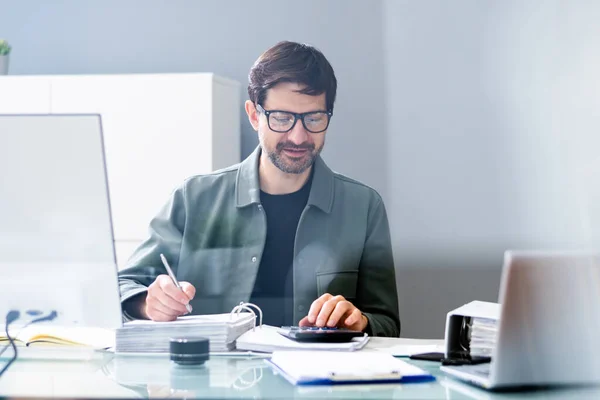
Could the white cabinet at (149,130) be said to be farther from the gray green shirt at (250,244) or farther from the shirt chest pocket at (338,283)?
the shirt chest pocket at (338,283)

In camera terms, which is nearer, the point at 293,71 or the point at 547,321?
the point at 547,321

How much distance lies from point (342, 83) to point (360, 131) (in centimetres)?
20

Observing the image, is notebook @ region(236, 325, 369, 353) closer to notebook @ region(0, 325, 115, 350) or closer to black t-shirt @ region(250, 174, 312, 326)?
notebook @ region(0, 325, 115, 350)

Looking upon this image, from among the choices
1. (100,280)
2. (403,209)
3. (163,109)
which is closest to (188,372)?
(100,280)

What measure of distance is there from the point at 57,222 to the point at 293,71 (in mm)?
1584

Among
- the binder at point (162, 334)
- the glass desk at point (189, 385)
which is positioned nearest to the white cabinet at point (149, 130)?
the binder at point (162, 334)

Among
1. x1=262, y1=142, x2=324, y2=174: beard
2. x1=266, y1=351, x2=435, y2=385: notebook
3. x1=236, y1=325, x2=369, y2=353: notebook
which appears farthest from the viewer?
x1=262, y1=142, x2=324, y2=174: beard

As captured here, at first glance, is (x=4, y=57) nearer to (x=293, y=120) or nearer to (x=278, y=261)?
(x=293, y=120)

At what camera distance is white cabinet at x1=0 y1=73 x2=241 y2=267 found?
2.85 meters

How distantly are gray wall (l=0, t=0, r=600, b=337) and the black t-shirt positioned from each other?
69cm

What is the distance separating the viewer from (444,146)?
10.1ft

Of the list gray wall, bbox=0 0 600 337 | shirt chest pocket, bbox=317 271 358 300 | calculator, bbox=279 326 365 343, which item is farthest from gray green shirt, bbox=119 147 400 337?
calculator, bbox=279 326 365 343

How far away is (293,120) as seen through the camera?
251cm

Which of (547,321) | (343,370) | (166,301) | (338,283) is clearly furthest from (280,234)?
(547,321)
